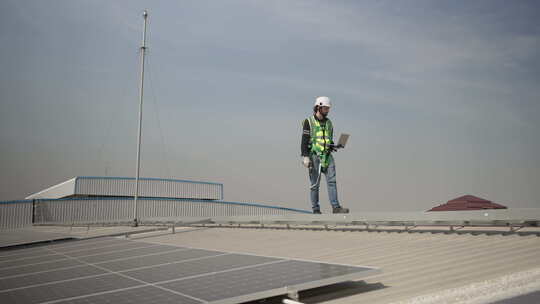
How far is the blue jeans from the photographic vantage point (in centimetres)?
1095

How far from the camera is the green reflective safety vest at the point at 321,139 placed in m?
11.1

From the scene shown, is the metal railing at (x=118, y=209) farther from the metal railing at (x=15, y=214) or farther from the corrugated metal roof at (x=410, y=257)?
the corrugated metal roof at (x=410, y=257)

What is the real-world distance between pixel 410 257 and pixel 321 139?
18.1 ft

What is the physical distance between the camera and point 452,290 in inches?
154

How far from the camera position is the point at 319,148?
11.1m

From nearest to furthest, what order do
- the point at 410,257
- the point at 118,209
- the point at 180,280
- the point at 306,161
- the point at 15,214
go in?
the point at 180,280
the point at 410,257
the point at 306,161
the point at 15,214
the point at 118,209

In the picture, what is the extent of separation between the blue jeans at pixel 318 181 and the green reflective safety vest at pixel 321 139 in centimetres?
13

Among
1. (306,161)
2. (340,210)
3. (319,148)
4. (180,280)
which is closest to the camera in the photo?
(180,280)

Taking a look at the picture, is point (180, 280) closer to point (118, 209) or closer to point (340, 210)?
point (340, 210)

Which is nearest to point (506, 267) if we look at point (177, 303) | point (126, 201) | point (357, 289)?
point (357, 289)

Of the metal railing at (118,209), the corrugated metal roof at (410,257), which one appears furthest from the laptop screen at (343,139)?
the metal railing at (118,209)

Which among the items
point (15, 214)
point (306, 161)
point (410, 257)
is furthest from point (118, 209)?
point (410, 257)

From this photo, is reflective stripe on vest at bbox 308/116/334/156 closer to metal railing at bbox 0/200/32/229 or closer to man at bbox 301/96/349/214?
man at bbox 301/96/349/214

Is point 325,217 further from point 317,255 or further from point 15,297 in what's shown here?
point 15,297
